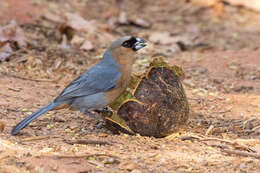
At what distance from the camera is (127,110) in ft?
14.8

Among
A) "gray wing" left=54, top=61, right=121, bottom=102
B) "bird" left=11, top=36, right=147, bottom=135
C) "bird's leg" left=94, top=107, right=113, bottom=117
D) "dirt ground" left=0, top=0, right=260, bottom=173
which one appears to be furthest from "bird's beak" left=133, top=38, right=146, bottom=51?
"dirt ground" left=0, top=0, right=260, bottom=173

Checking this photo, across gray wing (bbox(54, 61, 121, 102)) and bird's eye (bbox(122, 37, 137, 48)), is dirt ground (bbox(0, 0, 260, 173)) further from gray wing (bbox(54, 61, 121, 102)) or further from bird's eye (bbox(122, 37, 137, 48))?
bird's eye (bbox(122, 37, 137, 48))

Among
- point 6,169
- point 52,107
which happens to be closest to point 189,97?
point 52,107

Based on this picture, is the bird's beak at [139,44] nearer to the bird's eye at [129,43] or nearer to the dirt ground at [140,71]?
the bird's eye at [129,43]

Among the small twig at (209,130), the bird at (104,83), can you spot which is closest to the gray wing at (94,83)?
the bird at (104,83)

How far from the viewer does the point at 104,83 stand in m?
4.89

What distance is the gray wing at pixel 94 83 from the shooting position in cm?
488

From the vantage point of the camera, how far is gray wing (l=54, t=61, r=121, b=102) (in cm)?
488

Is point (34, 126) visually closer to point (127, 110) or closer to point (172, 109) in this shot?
point (127, 110)

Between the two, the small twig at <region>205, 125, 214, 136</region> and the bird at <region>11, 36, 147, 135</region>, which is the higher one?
the bird at <region>11, 36, 147, 135</region>

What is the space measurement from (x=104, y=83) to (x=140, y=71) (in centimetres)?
233

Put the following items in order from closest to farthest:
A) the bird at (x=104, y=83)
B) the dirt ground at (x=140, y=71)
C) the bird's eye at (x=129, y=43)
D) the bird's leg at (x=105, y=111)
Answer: the dirt ground at (x=140, y=71)
the bird's leg at (x=105, y=111)
the bird at (x=104, y=83)
the bird's eye at (x=129, y=43)

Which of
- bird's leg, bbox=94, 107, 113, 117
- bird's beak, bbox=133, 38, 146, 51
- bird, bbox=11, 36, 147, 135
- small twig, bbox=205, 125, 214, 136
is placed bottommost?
small twig, bbox=205, 125, 214, 136

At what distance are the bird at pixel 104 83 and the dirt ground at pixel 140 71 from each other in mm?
290
